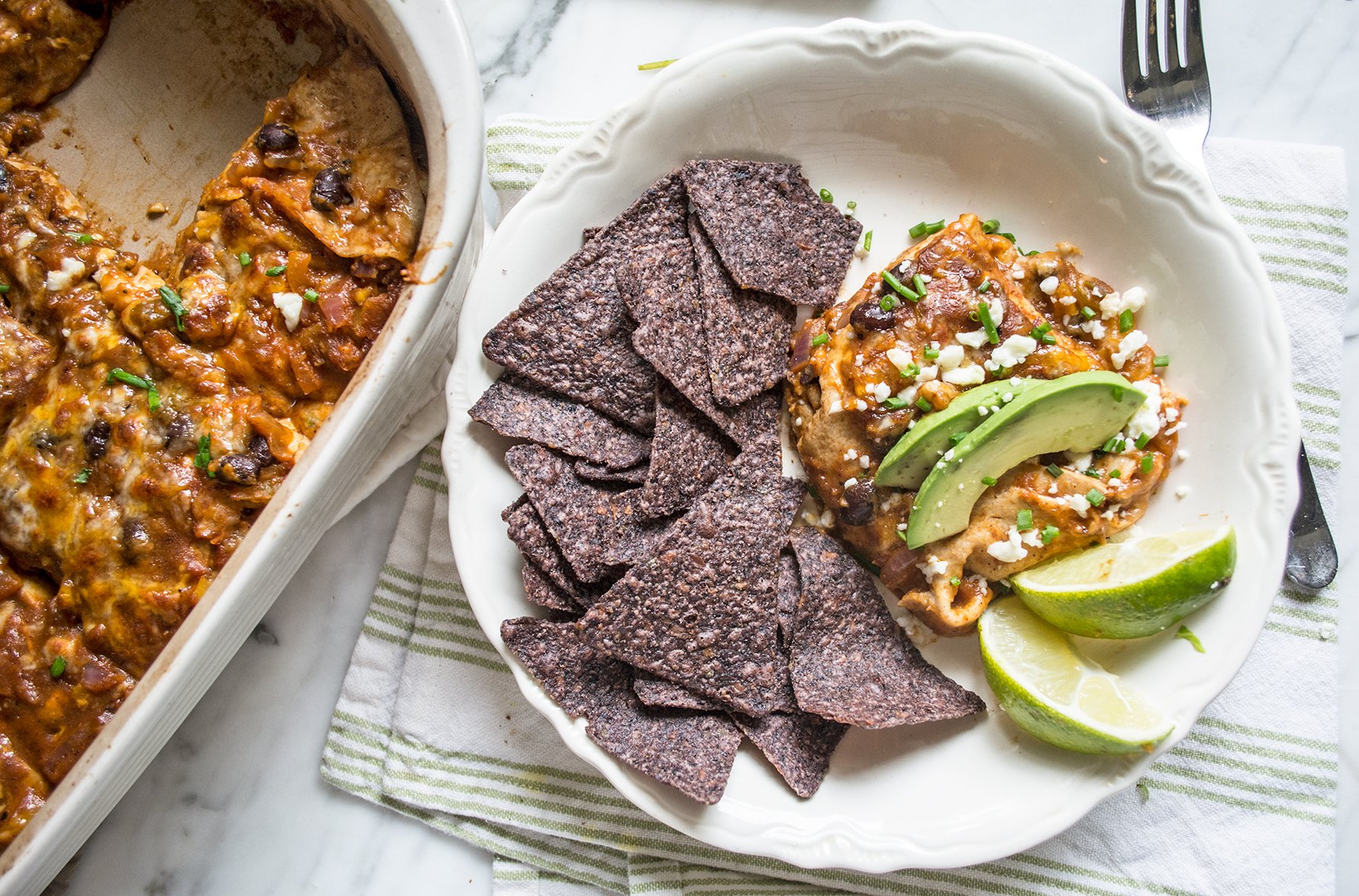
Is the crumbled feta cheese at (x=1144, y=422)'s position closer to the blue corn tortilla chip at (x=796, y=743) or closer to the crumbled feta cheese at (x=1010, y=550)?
the crumbled feta cheese at (x=1010, y=550)

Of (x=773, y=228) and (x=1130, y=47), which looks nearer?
(x=773, y=228)

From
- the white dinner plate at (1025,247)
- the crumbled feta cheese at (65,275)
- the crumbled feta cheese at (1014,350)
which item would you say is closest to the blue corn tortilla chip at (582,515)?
the white dinner plate at (1025,247)

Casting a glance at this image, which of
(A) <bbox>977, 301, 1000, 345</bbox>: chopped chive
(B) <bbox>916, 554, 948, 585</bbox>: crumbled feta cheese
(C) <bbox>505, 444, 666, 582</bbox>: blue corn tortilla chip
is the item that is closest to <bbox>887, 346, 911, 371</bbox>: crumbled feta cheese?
(A) <bbox>977, 301, 1000, 345</bbox>: chopped chive

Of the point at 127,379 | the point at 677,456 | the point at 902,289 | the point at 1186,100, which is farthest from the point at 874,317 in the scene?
the point at 127,379

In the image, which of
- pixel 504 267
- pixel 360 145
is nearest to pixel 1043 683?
pixel 504 267

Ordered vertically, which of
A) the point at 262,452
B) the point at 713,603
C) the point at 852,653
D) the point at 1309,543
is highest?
the point at 262,452

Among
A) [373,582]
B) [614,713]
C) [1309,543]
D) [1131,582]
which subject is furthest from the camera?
[373,582]

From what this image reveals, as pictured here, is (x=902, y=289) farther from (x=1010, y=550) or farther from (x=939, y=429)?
(x=1010, y=550)
